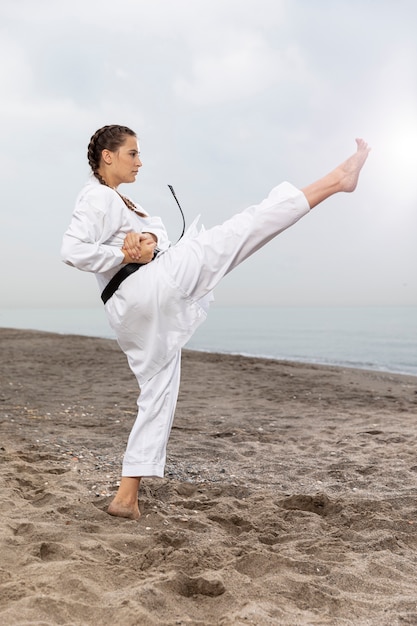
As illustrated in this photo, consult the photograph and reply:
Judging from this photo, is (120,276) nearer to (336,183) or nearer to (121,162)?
(121,162)

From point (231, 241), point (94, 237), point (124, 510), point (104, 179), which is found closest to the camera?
point (231, 241)

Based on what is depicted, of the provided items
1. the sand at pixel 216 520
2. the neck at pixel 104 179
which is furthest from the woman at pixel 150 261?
the sand at pixel 216 520

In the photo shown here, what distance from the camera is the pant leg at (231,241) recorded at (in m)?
2.88

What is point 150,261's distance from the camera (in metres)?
3.07

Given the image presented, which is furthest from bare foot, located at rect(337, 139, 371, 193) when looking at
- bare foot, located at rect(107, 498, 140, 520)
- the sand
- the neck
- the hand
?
bare foot, located at rect(107, 498, 140, 520)

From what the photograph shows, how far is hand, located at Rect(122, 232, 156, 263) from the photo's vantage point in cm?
296

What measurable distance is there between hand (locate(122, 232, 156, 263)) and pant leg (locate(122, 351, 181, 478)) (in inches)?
21.2

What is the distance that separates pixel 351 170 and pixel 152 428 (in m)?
1.61

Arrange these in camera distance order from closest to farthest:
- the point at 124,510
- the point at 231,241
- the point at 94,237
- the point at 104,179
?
the point at 231,241
the point at 94,237
the point at 124,510
the point at 104,179

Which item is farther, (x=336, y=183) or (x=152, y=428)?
(x=152, y=428)

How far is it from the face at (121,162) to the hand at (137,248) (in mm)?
443

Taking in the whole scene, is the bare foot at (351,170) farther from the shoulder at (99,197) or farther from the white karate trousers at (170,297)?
the shoulder at (99,197)

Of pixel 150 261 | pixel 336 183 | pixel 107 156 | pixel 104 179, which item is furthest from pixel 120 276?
pixel 336 183

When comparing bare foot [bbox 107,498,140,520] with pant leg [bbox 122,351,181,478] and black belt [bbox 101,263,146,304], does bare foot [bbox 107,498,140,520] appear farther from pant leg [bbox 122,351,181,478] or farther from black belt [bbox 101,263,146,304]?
black belt [bbox 101,263,146,304]
